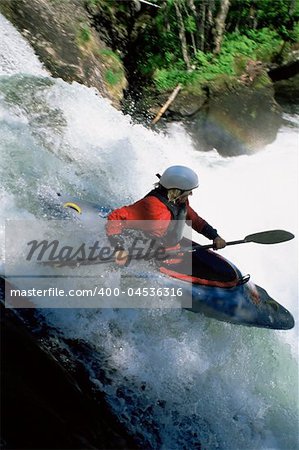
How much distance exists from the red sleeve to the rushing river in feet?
2.19

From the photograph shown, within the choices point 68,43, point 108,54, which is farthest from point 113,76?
point 68,43

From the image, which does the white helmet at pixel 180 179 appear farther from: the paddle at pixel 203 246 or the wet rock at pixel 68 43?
the wet rock at pixel 68 43

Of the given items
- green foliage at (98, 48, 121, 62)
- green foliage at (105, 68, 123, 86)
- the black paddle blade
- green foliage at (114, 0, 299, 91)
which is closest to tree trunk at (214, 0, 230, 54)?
green foliage at (114, 0, 299, 91)

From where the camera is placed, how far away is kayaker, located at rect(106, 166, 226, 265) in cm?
380

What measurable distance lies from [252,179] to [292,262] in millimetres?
1388

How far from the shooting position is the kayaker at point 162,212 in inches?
150

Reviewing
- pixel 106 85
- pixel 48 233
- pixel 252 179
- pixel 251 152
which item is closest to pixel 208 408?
pixel 48 233

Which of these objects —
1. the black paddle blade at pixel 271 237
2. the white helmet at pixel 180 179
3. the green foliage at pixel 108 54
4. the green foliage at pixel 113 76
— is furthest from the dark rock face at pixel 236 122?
the white helmet at pixel 180 179

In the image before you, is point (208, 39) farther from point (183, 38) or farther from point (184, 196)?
point (184, 196)

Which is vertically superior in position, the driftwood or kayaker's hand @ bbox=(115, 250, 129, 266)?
kayaker's hand @ bbox=(115, 250, 129, 266)

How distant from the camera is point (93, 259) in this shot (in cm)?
390

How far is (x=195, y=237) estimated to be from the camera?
18.6 feet

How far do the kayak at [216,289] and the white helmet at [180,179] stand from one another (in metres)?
0.60

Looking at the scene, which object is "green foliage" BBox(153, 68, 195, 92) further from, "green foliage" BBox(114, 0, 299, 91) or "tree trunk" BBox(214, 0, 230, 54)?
"tree trunk" BBox(214, 0, 230, 54)
